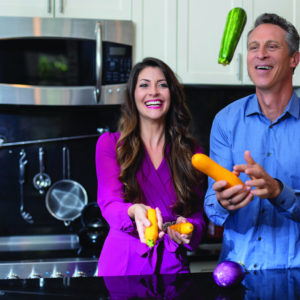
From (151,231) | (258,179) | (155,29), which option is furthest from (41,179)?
(258,179)

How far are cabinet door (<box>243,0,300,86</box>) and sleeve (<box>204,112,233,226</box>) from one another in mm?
1099

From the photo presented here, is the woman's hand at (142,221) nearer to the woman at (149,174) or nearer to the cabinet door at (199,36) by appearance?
the woman at (149,174)

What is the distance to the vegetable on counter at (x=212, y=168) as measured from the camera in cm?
118

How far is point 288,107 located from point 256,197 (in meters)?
0.31

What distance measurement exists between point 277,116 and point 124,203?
0.58 meters

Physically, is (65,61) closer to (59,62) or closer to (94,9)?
(59,62)

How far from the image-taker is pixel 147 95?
68.1 inches

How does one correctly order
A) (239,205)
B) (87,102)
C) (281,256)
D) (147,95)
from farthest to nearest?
(87,102), (147,95), (281,256), (239,205)

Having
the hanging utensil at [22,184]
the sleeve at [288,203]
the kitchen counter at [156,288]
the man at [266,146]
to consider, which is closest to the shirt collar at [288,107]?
the man at [266,146]

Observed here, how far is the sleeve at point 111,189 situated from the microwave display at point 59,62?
721 millimetres

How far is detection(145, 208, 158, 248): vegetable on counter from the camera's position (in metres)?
1.13

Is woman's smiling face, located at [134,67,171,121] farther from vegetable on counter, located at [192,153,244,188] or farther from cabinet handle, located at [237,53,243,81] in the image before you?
cabinet handle, located at [237,53,243,81]

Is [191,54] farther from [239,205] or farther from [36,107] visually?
[239,205]

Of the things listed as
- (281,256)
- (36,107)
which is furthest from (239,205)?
(36,107)
